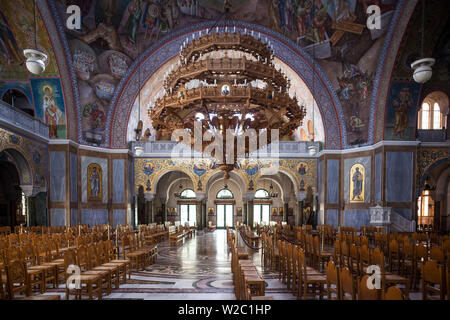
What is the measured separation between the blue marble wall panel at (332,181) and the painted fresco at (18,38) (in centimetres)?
1844

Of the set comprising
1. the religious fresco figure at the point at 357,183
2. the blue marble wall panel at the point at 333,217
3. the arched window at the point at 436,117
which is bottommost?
the blue marble wall panel at the point at 333,217

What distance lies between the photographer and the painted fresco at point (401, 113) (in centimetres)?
1655

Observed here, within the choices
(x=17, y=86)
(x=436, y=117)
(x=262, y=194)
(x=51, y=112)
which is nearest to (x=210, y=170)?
(x=262, y=194)

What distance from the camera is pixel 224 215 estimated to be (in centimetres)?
2816

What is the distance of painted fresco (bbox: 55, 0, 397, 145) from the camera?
16.6 m

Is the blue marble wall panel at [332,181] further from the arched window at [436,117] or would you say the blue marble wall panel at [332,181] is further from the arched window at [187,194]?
the arched window at [187,194]

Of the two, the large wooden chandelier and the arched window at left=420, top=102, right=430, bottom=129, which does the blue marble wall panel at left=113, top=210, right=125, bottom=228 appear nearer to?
the large wooden chandelier

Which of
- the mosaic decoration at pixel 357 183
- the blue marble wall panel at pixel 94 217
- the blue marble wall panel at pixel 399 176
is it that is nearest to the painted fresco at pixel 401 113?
the blue marble wall panel at pixel 399 176

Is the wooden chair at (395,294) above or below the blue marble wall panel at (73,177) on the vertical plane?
below

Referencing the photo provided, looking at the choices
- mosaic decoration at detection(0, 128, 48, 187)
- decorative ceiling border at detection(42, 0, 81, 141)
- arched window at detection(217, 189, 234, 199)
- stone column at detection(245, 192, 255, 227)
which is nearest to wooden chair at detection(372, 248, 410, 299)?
mosaic decoration at detection(0, 128, 48, 187)

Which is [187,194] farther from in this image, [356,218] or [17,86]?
[17,86]

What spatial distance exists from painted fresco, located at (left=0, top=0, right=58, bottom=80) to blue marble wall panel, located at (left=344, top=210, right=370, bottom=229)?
795 inches

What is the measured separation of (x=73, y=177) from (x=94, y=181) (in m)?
1.79
